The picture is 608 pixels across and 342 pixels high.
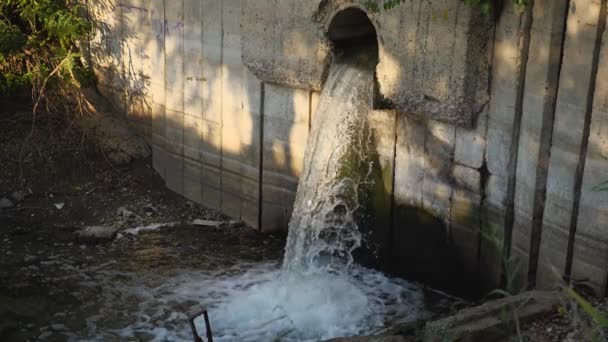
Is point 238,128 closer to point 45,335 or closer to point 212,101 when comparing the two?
point 212,101

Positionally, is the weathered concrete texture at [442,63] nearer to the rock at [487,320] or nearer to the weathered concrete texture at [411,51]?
the weathered concrete texture at [411,51]

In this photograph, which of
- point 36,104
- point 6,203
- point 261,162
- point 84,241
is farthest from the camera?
A: point 36,104

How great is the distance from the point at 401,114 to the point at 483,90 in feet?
3.05

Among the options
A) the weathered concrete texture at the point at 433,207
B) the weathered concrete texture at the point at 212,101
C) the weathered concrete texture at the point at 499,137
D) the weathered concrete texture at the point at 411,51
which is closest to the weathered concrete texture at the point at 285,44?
the weathered concrete texture at the point at 411,51

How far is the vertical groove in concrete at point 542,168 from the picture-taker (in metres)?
5.81

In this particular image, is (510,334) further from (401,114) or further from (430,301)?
(401,114)

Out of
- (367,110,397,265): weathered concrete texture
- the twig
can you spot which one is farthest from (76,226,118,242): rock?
(367,110,397,265): weathered concrete texture

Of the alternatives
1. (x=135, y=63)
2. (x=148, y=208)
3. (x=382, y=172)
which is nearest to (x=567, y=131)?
(x=382, y=172)

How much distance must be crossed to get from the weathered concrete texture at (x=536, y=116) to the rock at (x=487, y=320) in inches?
19.7

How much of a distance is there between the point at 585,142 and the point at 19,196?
6.30m

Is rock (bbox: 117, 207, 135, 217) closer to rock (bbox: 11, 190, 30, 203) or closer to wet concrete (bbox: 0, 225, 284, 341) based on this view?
wet concrete (bbox: 0, 225, 284, 341)

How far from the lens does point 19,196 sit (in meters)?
9.18

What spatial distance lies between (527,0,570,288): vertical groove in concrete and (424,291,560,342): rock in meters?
0.93

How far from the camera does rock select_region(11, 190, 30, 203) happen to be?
9156mm
